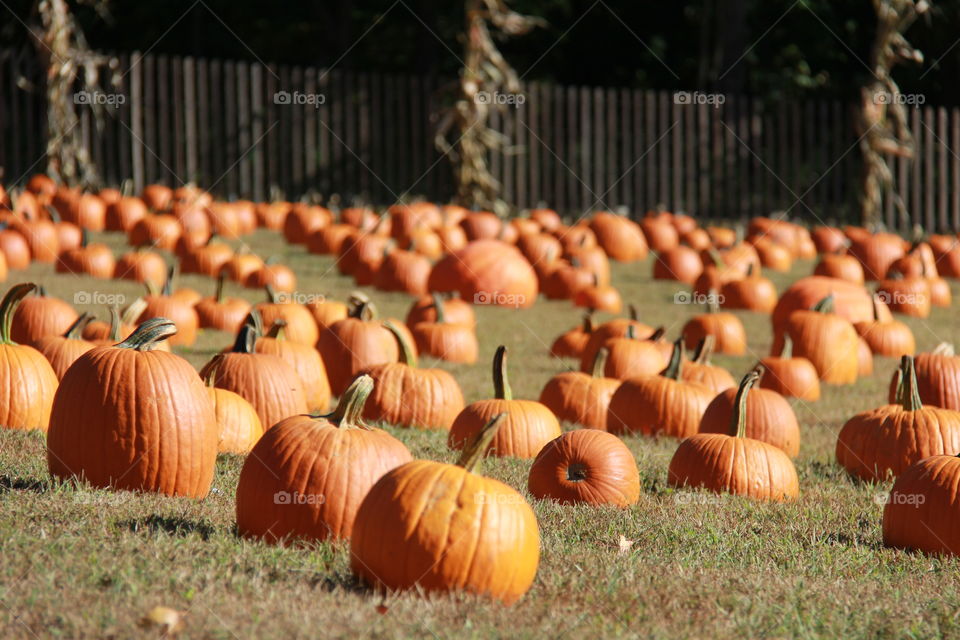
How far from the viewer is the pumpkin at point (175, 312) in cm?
836

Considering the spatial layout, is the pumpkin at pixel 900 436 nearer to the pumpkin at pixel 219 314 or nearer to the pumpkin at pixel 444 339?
the pumpkin at pixel 444 339

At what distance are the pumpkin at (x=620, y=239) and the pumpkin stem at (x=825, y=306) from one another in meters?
5.41

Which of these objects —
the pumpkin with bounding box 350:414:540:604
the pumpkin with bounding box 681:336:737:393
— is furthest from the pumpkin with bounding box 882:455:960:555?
the pumpkin with bounding box 681:336:737:393

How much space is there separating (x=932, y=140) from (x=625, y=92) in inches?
189

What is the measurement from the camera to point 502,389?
5.69 meters

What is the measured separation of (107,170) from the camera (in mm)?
16672

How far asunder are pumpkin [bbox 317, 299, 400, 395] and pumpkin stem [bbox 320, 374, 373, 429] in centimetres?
335

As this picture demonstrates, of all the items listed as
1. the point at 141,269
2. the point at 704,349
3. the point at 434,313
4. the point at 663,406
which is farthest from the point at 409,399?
the point at 141,269

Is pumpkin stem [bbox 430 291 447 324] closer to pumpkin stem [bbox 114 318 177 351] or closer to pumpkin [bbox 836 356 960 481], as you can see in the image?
pumpkin [bbox 836 356 960 481]

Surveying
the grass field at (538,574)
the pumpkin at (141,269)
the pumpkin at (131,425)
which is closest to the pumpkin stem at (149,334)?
the pumpkin at (131,425)

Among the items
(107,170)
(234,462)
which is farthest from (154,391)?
(107,170)

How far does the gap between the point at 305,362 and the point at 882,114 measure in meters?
13.2

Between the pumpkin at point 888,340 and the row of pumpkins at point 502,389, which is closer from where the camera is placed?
the row of pumpkins at point 502,389

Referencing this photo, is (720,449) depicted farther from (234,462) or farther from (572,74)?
(572,74)
